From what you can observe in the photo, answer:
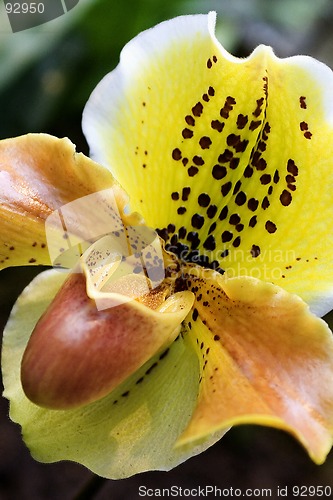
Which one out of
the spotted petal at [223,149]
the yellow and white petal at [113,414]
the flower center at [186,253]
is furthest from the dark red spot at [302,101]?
the yellow and white petal at [113,414]

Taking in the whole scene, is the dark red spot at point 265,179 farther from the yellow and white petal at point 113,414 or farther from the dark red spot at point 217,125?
the yellow and white petal at point 113,414

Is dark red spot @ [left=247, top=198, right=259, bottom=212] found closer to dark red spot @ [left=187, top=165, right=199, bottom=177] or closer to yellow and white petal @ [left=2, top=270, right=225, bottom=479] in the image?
dark red spot @ [left=187, top=165, right=199, bottom=177]

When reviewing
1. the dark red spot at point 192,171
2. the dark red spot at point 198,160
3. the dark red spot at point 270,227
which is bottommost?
the dark red spot at point 270,227

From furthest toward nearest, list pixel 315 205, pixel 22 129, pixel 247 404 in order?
pixel 22 129 < pixel 315 205 < pixel 247 404

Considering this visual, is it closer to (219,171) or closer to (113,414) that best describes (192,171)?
(219,171)

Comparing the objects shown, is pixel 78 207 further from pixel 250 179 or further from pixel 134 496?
pixel 134 496

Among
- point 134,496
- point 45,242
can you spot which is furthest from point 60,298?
point 134,496
